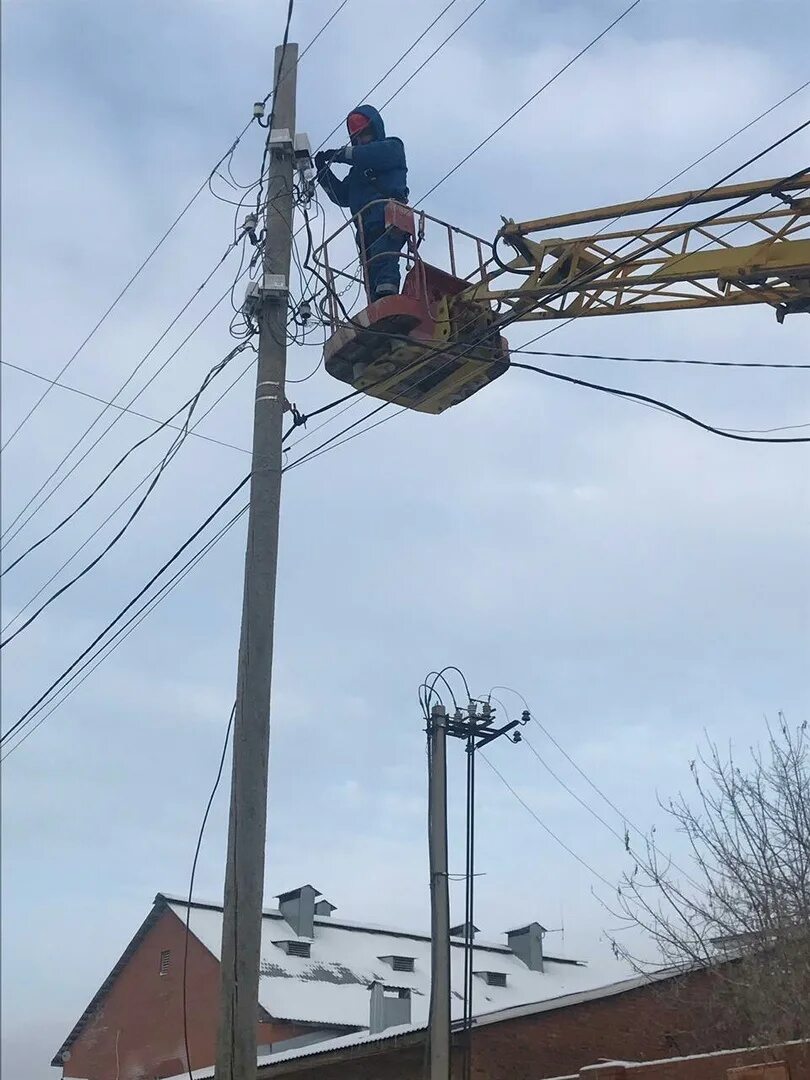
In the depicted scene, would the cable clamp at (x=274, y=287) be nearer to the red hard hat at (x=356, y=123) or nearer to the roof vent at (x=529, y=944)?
the red hard hat at (x=356, y=123)

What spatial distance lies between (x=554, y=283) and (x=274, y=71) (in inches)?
122

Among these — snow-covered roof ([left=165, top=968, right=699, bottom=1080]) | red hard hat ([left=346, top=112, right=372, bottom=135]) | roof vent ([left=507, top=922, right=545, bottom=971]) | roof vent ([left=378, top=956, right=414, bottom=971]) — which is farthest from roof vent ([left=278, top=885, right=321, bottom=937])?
red hard hat ([left=346, top=112, right=372, bottom=135])

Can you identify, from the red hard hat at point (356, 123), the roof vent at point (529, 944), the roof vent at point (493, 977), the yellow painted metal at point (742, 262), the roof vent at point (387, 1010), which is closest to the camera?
the yellow painted metal at point (742, 262)

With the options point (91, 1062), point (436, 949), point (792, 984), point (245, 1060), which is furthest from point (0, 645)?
point (91, 1062)

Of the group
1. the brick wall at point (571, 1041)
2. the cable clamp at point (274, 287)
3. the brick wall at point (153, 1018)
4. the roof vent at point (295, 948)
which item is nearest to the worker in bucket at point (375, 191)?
the cable clamp at point (274, 287)

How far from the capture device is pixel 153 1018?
32.3 metres

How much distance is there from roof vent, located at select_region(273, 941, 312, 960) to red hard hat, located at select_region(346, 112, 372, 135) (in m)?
23.4

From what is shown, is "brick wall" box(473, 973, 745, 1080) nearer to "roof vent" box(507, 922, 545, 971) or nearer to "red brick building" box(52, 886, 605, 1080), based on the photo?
"red brick building" box(52, 886, 605, 1080)

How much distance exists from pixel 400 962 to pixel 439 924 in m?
18.4

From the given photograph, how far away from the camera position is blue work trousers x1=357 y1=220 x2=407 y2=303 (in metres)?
11.5

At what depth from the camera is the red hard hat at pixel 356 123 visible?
1160 cm

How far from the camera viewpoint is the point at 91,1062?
114 feet

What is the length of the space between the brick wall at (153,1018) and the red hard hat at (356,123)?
69.6 ft

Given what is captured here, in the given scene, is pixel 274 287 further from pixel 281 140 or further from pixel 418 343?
pixel 418 343
